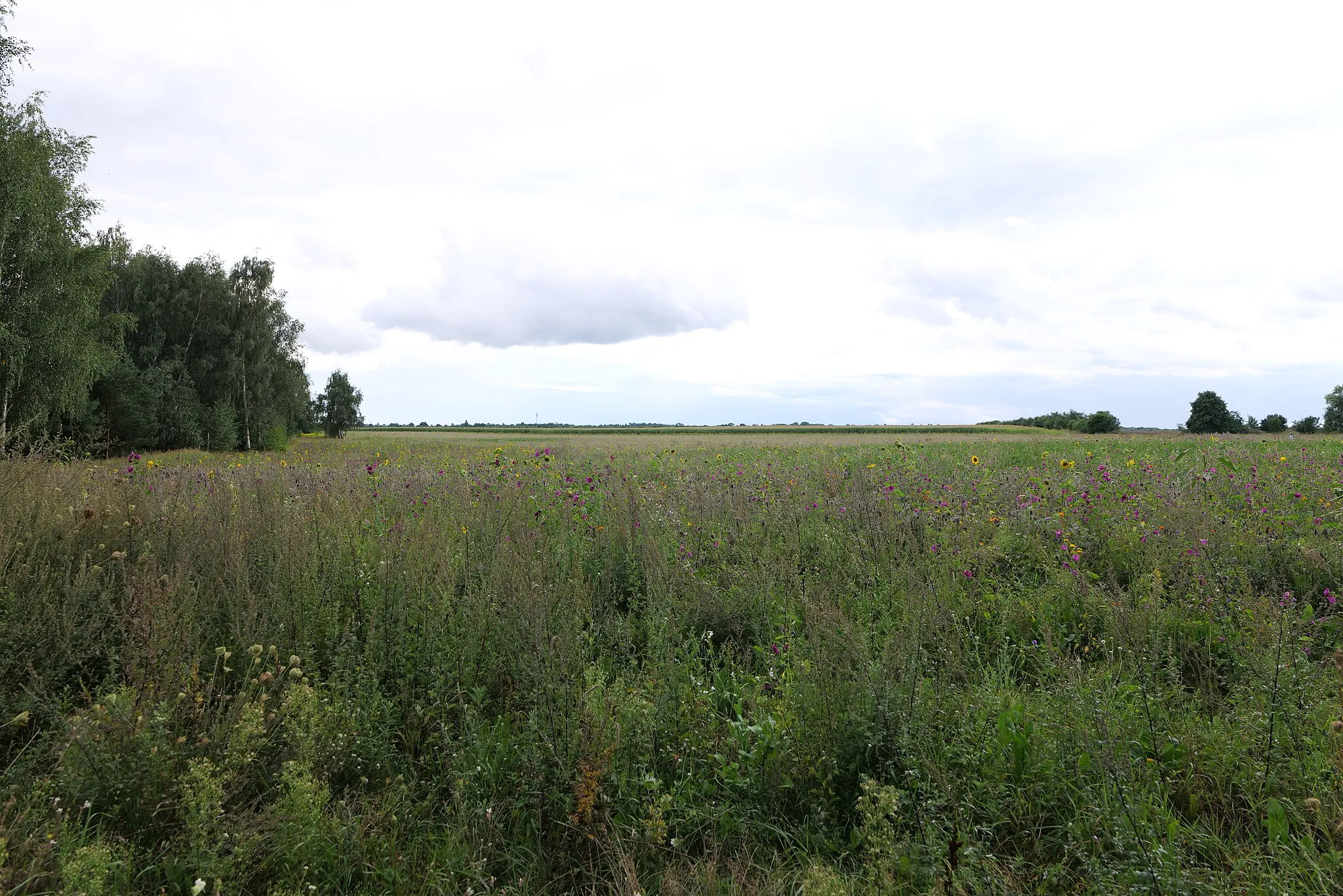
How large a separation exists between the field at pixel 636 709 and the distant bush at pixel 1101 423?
5322cm

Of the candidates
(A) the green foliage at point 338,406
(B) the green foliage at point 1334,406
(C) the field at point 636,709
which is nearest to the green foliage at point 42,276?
(C) the field at point 636,709

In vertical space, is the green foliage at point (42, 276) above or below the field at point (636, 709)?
above

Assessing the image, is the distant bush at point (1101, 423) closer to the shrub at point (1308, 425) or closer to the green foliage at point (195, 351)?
the shrub at point (1308, 425)

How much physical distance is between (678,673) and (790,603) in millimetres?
1282

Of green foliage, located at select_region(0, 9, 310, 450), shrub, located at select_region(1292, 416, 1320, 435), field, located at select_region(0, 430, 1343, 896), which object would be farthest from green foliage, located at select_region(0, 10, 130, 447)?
shrub, located at select_region(1292, 416, 1320, 435)

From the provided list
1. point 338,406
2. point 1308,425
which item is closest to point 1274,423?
point 1308,425

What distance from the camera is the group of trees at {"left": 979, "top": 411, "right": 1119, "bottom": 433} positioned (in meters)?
51.0

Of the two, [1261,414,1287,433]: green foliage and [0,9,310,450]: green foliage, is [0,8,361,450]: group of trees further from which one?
[1261,414,1287,433]: green foliage

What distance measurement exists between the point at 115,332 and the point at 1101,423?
6300 cm

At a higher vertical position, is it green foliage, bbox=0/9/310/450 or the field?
green foliage, bbox=0/9/310/450

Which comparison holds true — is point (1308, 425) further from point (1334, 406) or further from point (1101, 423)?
point (1334, 406)

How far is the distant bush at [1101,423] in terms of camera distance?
1982 inches

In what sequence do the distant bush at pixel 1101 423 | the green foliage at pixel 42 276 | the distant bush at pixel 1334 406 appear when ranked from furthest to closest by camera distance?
the distant bush at pixel 1334 406, the distant bush at pixel 1101 423, the green foliage at pixel 42 276

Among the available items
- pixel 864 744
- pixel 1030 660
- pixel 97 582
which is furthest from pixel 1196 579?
pixel 97 582
